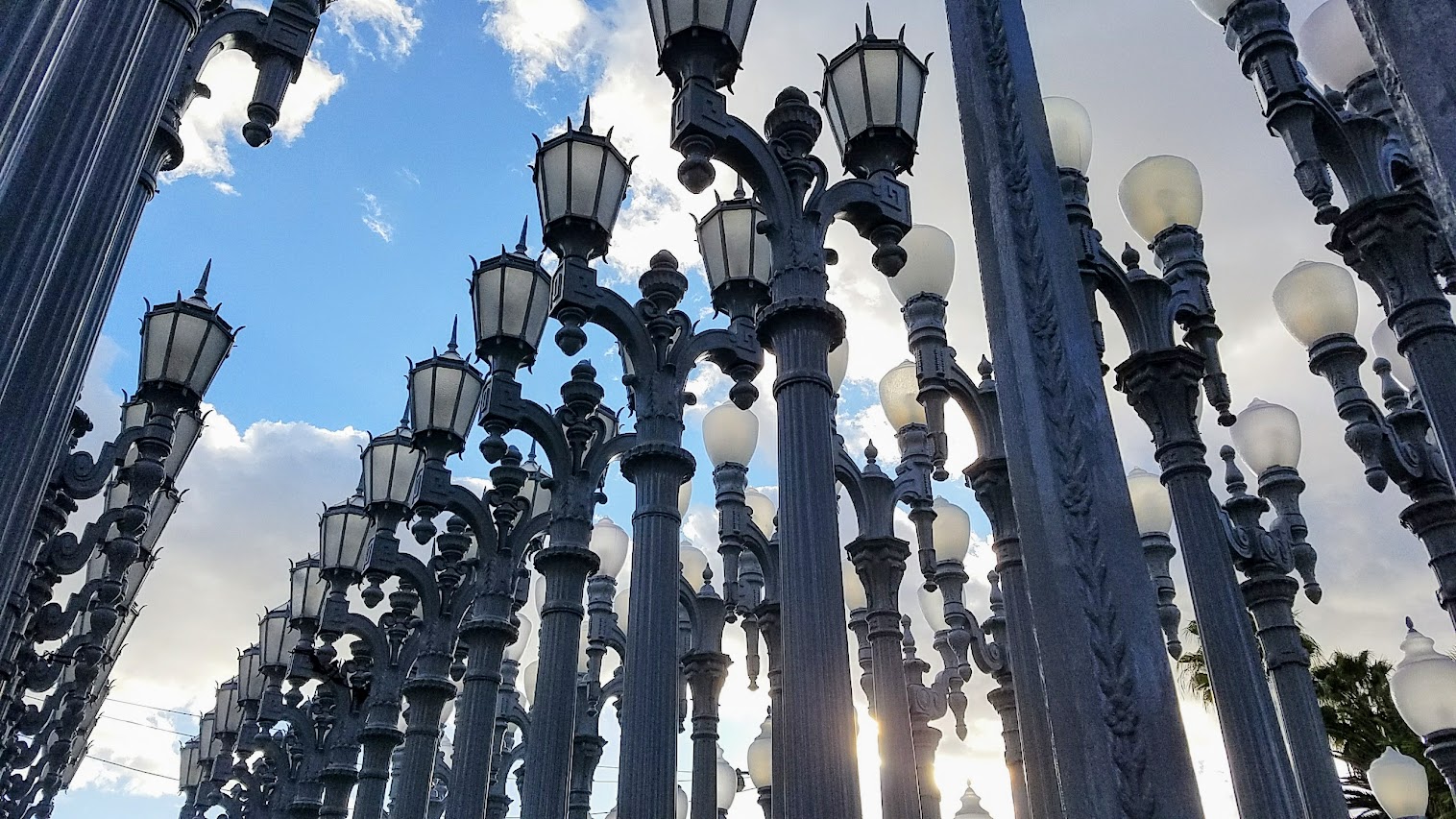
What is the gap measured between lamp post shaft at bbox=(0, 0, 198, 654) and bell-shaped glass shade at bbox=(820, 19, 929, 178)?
459cm

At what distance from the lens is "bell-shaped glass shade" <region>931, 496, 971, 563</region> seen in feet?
48.2

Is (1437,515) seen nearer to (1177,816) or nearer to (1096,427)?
(1096,427)

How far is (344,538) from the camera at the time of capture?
1289 centimetres

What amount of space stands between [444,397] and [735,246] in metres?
3.29

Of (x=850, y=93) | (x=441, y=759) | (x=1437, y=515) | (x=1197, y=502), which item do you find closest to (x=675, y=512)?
(x=850, y=93)

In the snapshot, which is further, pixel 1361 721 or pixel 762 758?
pixel 1361 721

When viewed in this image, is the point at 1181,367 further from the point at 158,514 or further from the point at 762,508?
the point at 158,514

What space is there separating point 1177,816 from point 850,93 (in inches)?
233

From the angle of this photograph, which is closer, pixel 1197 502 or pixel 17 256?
pixel 17 256

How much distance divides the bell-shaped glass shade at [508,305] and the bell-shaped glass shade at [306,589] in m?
5.37

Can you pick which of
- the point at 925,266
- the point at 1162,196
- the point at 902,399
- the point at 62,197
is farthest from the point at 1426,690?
the point at 62,197

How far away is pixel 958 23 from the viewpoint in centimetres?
A: 650

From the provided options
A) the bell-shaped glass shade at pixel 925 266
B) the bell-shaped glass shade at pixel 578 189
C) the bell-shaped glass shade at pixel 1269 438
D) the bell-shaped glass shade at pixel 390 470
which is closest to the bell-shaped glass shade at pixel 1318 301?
the bell-shaped glass shade at pixel 1269 438

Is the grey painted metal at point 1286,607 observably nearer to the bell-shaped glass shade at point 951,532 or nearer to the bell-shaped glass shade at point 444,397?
the bell-shaped glass shade at point 951,532
